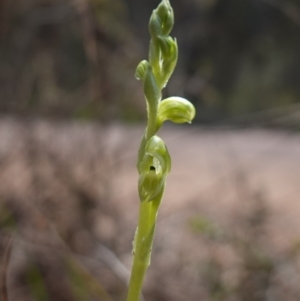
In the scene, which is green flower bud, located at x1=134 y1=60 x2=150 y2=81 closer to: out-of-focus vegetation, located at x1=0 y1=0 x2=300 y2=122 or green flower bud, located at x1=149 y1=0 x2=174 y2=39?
green flower bud, located at x1=149 y1=0 x2=174 y2=39

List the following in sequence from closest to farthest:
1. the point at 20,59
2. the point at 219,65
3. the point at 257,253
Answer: the point at 257,253 < the point at 20,59 < the point at 219,65

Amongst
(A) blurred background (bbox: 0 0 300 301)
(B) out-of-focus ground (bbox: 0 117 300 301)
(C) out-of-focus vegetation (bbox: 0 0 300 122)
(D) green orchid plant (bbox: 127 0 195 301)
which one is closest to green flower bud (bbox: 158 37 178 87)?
(D) green orchid plant (bbox: 127 0 195 301)

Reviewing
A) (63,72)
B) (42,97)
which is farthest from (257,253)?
(63,72)

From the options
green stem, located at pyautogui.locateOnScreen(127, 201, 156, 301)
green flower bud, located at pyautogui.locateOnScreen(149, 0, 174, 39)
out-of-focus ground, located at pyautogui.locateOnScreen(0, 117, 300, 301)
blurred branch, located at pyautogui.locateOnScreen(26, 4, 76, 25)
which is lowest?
out-of-focus ground, located at pyautogui.locateOnScreen(0, 117, 300, 301)

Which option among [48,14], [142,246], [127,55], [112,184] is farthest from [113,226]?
[142,246]

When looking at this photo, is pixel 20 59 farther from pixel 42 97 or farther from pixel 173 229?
pixel 173 229
